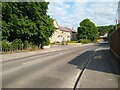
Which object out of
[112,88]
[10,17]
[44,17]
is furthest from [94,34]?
[112,88]

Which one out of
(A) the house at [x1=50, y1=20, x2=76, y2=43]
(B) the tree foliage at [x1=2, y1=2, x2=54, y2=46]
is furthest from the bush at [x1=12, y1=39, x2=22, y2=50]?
(A) the house at [x1=50, y1=20, x2=76, y2=43]

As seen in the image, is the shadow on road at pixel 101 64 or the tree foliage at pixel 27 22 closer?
the shadow on road at pixel 101 64

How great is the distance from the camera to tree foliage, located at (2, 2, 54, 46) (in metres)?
37.1

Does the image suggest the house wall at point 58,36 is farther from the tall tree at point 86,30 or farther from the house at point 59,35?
the tall tree at point 86,30

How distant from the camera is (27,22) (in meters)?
38.9

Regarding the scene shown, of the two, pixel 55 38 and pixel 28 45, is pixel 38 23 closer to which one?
pixel 28 45

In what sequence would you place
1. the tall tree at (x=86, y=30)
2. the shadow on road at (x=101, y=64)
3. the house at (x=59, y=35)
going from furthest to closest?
1. the tall tree at (x=86, y=30)
2. the house at (x=59, y=35)
3. the shadow on road at (x=101, y=64)

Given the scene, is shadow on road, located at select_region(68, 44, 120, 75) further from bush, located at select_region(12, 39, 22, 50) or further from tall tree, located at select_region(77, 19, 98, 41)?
tall tree, located at select_region(77, 19, 98, 41)

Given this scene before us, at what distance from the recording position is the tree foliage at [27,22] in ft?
122

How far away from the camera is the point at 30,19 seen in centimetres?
4116

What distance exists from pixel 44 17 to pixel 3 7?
9083mm

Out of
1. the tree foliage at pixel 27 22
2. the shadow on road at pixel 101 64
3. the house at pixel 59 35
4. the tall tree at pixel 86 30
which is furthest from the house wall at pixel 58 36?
the shadow on road at pixel 101 64

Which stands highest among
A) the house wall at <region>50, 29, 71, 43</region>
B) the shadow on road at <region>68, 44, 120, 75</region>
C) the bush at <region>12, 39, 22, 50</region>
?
the house wall at <region>50, 29, 71, 43</region>

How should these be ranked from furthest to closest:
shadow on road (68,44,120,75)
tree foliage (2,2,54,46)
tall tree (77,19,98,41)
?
tall tree (77,19,98,41) → tree foliage (2,2,54,46) → shadow on road (68,44,120,75)
